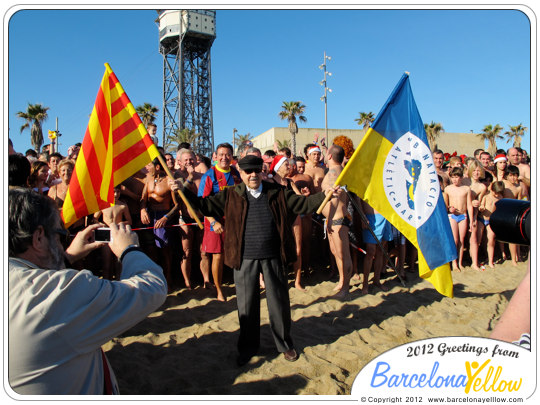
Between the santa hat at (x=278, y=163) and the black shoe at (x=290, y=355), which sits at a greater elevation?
the santa hat at (x=278, y=163)

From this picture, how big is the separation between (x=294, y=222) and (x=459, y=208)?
3270 mm

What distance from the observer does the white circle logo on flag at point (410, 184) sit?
338 cm

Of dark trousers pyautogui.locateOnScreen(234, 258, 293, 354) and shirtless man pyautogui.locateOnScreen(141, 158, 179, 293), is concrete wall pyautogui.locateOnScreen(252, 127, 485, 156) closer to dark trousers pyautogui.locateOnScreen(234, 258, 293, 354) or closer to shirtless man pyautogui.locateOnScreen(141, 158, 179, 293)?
shirtless man pyautogui.locateOnScreen(141, 158, 179, 293)

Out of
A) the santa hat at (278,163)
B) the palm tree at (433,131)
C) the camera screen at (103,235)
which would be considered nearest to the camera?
the camera screen at (103,235)

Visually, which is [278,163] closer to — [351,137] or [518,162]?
[518,162]

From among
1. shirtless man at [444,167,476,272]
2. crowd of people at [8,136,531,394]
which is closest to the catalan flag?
crowd of people at [8,136,531,394]

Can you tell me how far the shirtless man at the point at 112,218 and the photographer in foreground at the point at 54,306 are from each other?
3.36 m

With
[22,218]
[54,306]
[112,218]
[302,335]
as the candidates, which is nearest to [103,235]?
[22,218]

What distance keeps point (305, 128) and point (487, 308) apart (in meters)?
44.7

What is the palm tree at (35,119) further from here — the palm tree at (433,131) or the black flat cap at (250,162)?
the palm tree at (433,131)

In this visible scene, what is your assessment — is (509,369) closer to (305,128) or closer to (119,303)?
(119,303)

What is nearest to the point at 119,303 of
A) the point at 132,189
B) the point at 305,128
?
the point at 132,189

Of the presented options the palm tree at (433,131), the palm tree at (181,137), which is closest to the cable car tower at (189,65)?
the palm tree at (181,137)

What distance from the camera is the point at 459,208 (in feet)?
22.7
